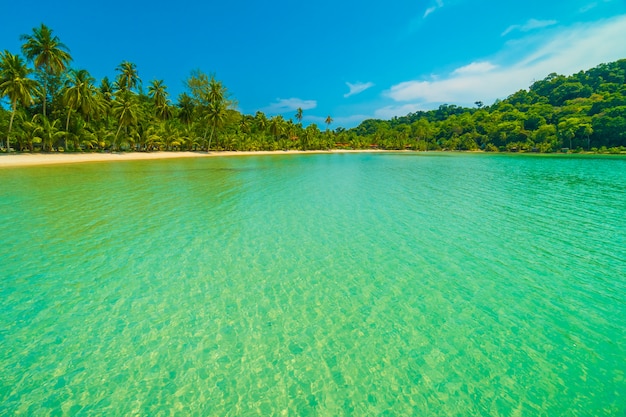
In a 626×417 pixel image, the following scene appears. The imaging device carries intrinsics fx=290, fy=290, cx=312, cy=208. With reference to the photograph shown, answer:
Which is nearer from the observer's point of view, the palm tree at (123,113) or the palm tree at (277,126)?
the palm tree at (123,113)

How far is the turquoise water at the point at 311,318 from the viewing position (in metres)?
3.27

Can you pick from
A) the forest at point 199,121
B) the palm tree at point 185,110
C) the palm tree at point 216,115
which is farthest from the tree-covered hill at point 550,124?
the palm tree at point 216,115

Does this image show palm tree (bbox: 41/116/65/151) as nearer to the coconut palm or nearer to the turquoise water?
the coconut palm

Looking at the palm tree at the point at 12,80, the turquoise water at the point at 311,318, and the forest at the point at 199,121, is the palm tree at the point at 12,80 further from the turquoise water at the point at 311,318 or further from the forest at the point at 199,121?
the turquoise water at the point at 311,318

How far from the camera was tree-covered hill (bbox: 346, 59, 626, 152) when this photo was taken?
3105 inches

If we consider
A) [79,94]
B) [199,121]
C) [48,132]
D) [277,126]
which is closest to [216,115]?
[199,121]

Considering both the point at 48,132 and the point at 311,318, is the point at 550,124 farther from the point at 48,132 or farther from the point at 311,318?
the point at 48,132

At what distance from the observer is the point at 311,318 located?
15.7 ft

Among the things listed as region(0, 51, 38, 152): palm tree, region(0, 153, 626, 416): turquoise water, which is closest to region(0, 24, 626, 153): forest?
region(0, 51, 38, 152): palm tree

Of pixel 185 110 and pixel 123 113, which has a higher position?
pixel 185 110

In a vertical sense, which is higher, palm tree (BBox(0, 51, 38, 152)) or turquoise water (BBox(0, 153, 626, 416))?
palm tree (BBox(0, 51, 38, 152))

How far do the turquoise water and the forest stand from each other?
39.3 meters

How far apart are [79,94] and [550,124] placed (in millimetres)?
127532

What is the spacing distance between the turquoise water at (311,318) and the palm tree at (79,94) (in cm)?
4039
